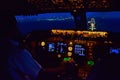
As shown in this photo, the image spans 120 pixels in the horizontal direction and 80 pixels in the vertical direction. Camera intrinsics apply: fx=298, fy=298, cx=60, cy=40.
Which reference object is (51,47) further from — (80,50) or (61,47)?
(80,50)

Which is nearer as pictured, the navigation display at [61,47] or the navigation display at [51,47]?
the navigation display at [61,47]

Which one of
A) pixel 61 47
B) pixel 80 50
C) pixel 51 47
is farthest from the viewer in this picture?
pixel 51 47

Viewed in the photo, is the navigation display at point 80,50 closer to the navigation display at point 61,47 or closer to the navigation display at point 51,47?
the navigation display at point 61,47

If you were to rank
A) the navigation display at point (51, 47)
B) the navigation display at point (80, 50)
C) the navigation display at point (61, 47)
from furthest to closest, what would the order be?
the navigation display at point (51, 47)
the navigation display at point (61, 47)
the navigation display at point (80, 50)

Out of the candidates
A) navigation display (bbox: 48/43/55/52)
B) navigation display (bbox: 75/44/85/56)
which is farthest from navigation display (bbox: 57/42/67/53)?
navigation display (bbox: 75/44/85/56)

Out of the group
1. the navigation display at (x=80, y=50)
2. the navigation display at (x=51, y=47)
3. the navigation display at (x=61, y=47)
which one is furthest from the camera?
the navigation display at (x=51, y=47)

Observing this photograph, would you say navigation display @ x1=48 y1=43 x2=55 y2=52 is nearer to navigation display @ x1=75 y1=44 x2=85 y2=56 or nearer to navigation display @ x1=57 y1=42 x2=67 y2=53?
navigation display @ x1=57 y1=42 x2=67 y2=53

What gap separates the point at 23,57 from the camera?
162cm

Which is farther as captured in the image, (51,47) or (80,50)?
(51,47)

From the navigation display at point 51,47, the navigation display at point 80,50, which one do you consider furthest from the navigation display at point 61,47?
the navigation display at point 80,50

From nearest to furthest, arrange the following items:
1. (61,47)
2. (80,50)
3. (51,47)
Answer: (80,50) < (61,47) < (51,47)

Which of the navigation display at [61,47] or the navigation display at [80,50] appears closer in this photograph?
the navigation display at [80,50]

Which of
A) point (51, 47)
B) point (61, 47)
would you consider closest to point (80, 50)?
point (61, 47)

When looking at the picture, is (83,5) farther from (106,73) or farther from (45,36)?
(106,73)
